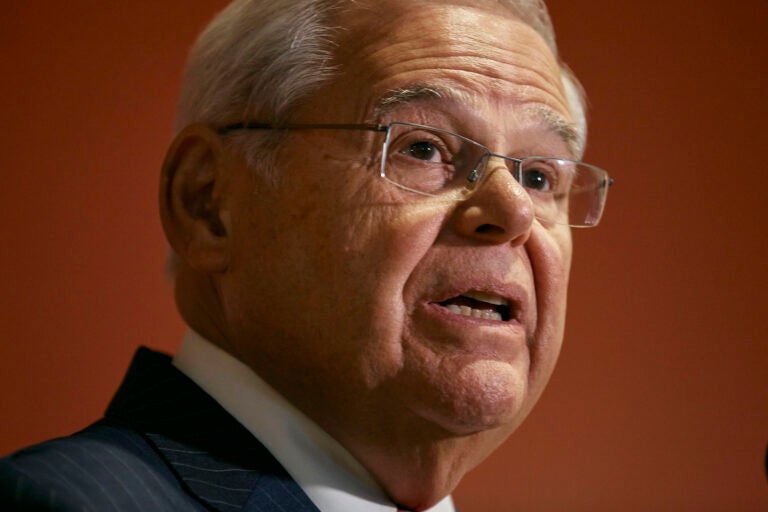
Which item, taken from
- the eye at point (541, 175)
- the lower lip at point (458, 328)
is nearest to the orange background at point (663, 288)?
the eye at point (541, 175)

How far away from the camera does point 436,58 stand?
1.45 m

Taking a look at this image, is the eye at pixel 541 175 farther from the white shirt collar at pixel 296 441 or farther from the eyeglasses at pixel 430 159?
the white shirt collar at pixel 296 441

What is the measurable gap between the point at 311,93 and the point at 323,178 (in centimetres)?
15

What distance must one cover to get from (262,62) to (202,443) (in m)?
0.58

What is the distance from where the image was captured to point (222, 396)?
145cm

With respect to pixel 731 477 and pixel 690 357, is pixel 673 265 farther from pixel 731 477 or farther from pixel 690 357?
pixel 731 477

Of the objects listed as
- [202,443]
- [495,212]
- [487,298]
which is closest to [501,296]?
[487,298]

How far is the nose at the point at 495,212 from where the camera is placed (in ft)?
4.50

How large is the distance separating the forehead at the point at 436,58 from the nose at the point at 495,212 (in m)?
0.13

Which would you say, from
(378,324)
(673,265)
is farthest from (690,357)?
(378,324)

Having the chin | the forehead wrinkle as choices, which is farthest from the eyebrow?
the chin

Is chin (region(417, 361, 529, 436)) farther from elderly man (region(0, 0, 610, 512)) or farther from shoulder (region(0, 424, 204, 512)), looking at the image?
shoulder (region(0, 424, 204, 512))

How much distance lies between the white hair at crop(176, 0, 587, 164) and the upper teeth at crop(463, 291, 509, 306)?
365 mm

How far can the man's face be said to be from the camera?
4.41ft
